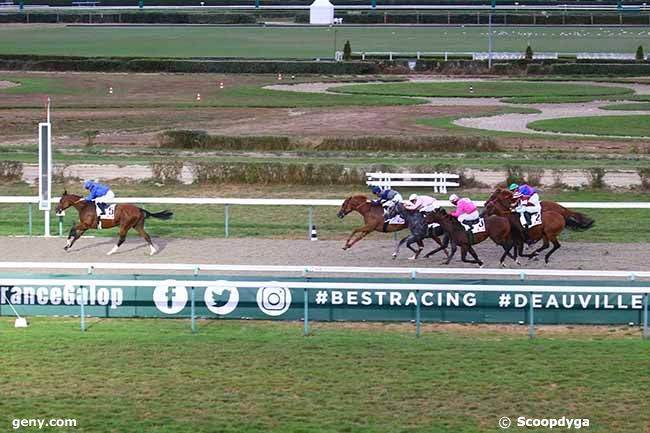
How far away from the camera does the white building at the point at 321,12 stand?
92625 millimetres

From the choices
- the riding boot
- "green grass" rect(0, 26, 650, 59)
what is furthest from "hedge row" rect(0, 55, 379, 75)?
the riding boot

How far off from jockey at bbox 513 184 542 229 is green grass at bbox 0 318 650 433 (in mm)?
3891

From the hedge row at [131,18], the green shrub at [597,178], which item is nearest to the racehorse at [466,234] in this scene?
the green shrub at [597,178]

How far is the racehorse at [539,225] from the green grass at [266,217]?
84.3 inches

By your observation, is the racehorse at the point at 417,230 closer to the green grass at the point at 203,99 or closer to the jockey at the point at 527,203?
the jockey at the point at 527,203

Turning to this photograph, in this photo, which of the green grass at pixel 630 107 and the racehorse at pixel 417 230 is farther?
the green grass at pixel 630 107

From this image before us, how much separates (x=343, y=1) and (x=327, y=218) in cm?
8220

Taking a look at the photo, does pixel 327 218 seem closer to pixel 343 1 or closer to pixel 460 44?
pixel 460 44

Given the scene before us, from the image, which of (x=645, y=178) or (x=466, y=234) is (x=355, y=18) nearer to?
(x=645, y=178)

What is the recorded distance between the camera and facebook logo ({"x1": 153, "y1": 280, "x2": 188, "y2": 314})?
14992mm

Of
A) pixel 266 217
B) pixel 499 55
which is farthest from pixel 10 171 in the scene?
pixel 499 55

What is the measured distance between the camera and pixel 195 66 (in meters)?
61.6

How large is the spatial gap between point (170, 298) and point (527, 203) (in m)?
5.80

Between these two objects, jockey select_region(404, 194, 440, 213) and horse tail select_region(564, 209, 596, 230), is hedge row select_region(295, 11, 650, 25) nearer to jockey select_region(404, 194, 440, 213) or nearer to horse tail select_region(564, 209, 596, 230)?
horse tail select_region(564, 209, 596, 230)
